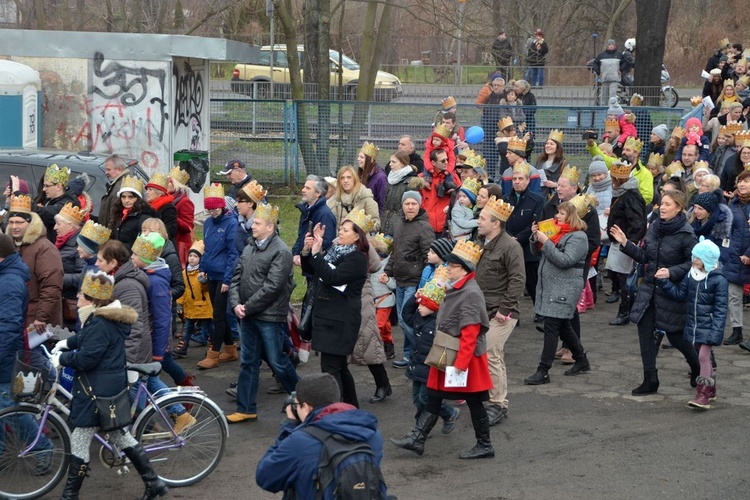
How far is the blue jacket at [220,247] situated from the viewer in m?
10.0

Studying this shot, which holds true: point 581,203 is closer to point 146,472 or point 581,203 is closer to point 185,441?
point 185,441

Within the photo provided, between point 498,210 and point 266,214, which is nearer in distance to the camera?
point 266,214

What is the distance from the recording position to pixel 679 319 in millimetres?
8797

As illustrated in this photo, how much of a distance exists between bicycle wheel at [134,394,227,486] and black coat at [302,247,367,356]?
4.23ft

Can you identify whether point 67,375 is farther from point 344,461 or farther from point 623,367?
point 623,367

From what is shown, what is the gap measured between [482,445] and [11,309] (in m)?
3.48

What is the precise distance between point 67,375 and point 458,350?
2.91 m

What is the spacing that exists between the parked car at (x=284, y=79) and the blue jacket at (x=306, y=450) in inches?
669

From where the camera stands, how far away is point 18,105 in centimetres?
1527

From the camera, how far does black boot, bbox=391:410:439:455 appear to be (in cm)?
764

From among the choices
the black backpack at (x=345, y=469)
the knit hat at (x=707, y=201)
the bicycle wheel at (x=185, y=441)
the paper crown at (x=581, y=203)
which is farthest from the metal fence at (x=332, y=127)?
the black backpack at (x=345, y=469)

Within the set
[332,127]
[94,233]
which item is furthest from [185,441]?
[332,127]

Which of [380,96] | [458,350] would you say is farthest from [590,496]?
[380,96]

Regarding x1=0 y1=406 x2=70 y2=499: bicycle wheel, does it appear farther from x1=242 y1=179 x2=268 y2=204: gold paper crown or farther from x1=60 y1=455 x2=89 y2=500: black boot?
x1=242 y1=179 x2=268 y2=204: gold paper crown
